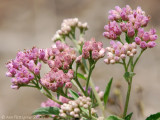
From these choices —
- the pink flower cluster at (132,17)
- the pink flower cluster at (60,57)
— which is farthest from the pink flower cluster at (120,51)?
the pink flower cluster at (60,57)

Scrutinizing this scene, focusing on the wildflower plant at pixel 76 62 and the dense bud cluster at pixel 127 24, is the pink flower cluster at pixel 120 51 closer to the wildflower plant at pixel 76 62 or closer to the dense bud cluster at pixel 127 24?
the wildflower plant at pixel 76 62

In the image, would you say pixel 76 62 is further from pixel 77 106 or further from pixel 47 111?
pixel 47 111

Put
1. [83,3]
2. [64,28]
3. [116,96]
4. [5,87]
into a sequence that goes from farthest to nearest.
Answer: [83,3]
[5,87]
[116,96]
[64,28]

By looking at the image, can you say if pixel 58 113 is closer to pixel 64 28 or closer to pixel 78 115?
pixel 78 115

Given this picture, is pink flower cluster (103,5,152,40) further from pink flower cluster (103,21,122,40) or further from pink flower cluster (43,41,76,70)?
pink flower cluster (43,41,76,70)

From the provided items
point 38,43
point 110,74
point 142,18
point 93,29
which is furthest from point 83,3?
point 142,18
